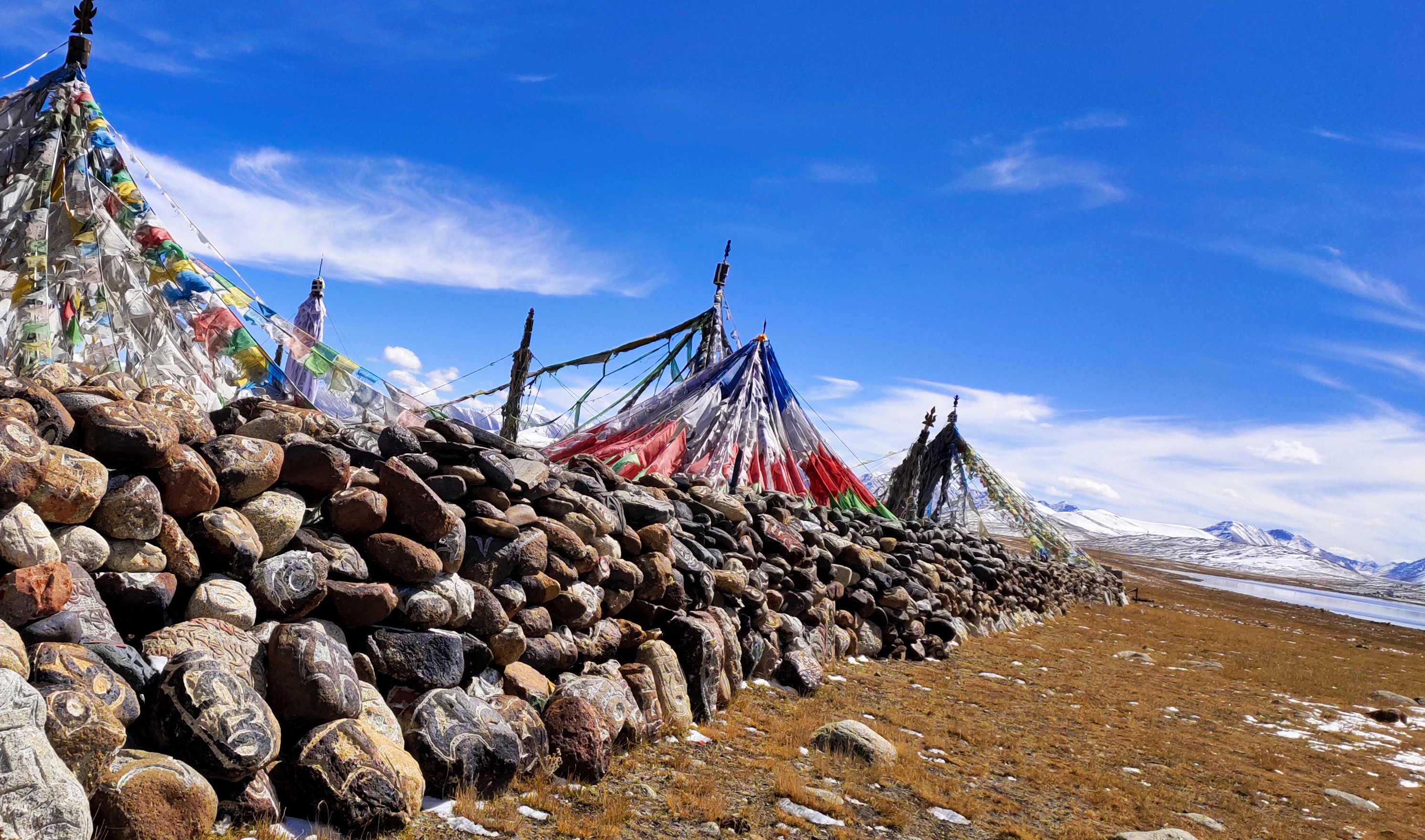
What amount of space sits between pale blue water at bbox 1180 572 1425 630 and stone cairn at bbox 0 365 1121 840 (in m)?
63.8

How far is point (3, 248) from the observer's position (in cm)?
737

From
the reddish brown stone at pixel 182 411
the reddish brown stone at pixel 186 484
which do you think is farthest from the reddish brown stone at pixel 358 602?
the reddish brown stone at pixel 182 411

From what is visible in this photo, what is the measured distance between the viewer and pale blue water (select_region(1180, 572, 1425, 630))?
6594 centimetres

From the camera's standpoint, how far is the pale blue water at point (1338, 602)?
65938 mm

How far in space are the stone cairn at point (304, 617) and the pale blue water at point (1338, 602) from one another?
63762mm

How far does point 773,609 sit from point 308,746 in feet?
21.7

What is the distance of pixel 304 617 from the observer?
5316 mm

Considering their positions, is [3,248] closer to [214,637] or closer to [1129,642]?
[214,637]

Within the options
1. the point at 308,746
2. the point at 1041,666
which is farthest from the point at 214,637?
the point at 1041,666

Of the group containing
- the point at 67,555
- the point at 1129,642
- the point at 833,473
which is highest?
the point at 833,473

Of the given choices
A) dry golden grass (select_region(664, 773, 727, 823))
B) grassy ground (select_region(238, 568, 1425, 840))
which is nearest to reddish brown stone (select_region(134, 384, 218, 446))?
grassy ground (select_region(238, 568, 1425, 840))

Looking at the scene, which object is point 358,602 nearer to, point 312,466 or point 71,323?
point 312,466

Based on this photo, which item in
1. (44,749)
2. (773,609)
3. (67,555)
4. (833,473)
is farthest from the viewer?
(833,473)

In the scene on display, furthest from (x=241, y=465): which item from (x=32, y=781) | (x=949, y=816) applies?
(x=949, y=816)
